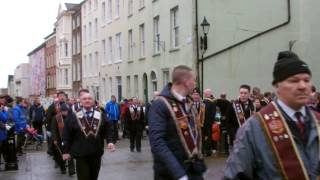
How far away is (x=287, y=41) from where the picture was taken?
21.0m

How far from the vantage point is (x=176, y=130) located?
598 cm

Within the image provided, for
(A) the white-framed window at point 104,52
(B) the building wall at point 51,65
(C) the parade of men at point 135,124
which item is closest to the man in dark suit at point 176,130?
(C) the parade of men at point 135,124

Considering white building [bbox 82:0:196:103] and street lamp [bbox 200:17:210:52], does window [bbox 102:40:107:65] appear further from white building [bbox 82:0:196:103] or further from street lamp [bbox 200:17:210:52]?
street lamp [bbox 200:17:210:52]

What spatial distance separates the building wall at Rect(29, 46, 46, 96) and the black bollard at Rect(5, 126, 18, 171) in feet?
233

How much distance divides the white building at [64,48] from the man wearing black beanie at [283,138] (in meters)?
61.8

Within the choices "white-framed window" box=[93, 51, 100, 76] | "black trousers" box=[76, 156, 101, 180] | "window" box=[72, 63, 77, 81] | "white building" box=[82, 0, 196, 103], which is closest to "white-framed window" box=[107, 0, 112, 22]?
"white building" box=[82, 0, 196, 103]

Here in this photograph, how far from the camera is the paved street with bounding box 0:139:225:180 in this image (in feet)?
42.7

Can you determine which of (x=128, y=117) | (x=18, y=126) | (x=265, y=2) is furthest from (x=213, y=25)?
(x=18, y=126)

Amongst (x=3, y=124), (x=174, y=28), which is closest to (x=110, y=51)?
(x=174, y=28)

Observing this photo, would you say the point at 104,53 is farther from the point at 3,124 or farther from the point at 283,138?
the point at 283,138

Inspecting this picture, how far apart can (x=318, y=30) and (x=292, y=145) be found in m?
17.6

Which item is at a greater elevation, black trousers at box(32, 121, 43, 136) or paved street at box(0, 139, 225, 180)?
black trousers at box(32, 121, 43, 136)

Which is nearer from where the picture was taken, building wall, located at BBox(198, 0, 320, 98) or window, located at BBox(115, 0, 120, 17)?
building wall, located at BBox(198, 0, 320, 98)

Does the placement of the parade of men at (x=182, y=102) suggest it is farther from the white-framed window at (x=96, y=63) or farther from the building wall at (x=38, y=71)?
the building wall at (x=38, y=71)
